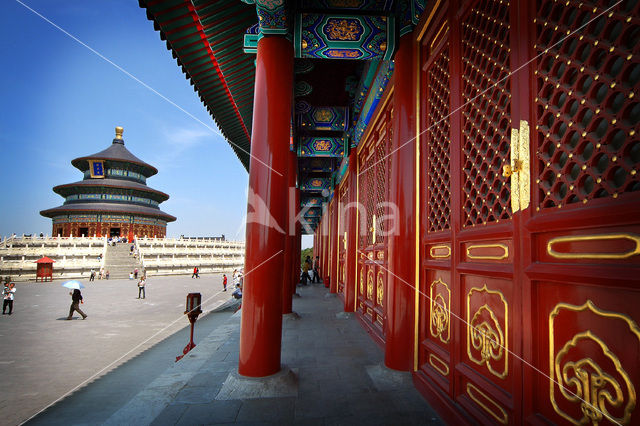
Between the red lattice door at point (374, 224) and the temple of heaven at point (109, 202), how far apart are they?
36.5 metres

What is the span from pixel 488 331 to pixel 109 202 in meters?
43.9

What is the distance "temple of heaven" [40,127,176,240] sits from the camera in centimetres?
3703

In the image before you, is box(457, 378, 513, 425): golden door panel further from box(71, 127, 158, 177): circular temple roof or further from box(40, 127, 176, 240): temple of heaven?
box(71, 127, 158, 177): circular temple roof

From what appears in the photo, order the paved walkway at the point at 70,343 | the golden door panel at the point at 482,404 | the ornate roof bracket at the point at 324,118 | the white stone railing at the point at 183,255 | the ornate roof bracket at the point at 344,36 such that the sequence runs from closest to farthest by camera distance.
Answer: the golden door panel at the point at 482,404, the ornate roof bracket at the point at 344,36, the paved walkway at the point at 70,343, the ornate roof bracket at the point at 324,118, the white stone railing at the point at 183,255

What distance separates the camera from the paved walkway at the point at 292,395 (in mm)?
2951

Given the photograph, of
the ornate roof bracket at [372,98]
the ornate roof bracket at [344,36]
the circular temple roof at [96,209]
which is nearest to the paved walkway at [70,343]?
the ornate roof bracket at [344,36]

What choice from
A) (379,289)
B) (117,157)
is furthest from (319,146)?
(117,157)

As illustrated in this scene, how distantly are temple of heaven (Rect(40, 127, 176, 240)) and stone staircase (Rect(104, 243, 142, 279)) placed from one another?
797cm

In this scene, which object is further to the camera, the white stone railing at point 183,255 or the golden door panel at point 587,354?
the white stone railing at point 183,255

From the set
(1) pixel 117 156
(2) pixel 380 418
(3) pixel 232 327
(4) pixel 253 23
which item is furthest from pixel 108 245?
(2) pixel 380 418

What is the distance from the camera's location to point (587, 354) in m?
1.63

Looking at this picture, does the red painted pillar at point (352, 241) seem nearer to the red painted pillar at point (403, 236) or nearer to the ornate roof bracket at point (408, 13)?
the red painted pillar at point (403, 236)

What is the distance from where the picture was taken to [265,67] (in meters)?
4.15

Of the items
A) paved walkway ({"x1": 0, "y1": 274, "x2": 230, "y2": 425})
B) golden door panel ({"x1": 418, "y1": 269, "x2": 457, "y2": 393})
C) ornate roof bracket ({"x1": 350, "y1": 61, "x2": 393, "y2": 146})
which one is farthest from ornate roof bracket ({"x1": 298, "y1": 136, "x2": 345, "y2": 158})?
golden door panel ({"x1": 418, "y1": 269, "x2": 457, "y2": 393})
